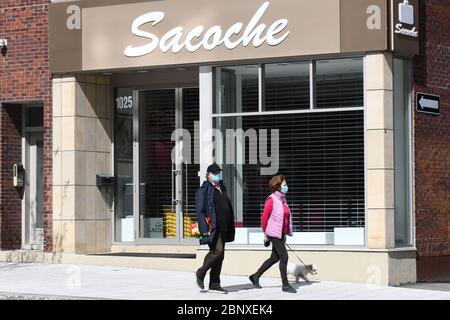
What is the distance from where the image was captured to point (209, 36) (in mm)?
18625

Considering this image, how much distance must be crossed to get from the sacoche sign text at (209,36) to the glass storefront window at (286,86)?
56cm

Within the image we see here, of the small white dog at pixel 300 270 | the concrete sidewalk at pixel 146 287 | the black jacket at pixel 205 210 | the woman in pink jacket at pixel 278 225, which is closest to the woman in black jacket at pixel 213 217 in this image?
the black jacket at pixel 205 210

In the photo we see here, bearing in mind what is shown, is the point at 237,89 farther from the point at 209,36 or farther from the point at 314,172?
the point at 314,172

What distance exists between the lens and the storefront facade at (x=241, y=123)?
17469 mm

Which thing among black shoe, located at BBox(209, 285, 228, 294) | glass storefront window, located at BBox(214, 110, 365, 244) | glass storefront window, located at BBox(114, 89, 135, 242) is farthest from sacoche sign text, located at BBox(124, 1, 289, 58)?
black shoe, located at BBox(209, 285, 228, 294)

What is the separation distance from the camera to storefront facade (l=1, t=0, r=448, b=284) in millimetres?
17469

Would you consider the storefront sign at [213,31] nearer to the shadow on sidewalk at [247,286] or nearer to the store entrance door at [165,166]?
the store entrance door at [165,166]

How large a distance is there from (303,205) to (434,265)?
2.66m

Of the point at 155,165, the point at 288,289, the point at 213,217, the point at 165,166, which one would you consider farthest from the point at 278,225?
the point at 155,165

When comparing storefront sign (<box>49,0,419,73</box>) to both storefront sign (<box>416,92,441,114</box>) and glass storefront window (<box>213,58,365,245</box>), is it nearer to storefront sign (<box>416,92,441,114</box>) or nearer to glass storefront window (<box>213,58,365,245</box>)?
glass storefront window (<box>213,58,365,245</box>)

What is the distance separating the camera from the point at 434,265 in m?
18.6

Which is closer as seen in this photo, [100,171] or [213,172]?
[213,172]
